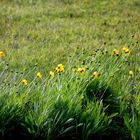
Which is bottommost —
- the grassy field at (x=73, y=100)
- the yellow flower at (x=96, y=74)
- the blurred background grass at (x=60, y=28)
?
the blurred background grass at (x=60, y=28)

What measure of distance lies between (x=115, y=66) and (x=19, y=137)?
1647 millimetres

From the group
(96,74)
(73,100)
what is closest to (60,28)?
(96,74)

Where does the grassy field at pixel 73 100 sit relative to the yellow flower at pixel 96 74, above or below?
below

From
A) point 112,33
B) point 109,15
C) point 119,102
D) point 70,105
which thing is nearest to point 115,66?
point 119,102

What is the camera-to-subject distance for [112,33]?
10.5 metres

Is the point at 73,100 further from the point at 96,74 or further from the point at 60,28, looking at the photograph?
the point at 60,28

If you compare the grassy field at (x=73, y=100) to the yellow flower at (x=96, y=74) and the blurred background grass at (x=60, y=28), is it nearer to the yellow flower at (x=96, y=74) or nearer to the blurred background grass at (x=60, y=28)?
the yellow flower at (x=96, y=74)

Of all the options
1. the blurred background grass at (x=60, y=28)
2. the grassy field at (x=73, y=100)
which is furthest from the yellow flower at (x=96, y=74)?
the blurred background grass at (x=60, y=28)

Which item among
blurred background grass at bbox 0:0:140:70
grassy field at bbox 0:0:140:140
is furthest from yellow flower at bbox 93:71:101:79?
blurred background grass at bbox 0:0:140:70

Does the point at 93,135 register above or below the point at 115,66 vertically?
below

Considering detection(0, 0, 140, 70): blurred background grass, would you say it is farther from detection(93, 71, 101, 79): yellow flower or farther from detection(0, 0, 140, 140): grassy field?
detection(93, 71, 101, 79): yellow flower

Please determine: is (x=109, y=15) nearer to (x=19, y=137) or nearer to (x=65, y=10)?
(x=65, y=10)

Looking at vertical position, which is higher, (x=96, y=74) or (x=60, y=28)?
(x=96, y=74)

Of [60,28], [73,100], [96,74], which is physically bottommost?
[60,28]
